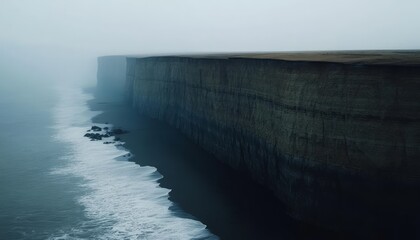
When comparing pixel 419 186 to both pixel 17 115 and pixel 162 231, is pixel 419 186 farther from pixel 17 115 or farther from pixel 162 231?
pixel 17 115

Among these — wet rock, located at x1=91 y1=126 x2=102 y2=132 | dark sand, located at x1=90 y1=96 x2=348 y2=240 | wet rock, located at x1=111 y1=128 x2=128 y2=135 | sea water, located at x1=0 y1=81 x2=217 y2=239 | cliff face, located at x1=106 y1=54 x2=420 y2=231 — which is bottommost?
sea water, located at x1=0 y1=81 x2=217 y2=239

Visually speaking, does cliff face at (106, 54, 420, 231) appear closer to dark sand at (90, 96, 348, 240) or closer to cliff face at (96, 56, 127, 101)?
dark sand at (90, 96, 348, 240)

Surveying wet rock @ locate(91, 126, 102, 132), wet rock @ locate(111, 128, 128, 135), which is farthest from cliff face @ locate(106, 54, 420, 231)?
wet rock @ locate(91, 126, 102, 132)

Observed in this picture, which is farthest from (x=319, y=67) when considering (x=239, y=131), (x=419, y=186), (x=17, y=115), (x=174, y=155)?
(x=17, y=115)

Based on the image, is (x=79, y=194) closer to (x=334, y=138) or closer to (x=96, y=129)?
(x=334, y=138)

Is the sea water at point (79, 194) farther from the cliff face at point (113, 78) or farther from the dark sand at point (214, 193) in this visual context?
the cliff face at point (113, 78)

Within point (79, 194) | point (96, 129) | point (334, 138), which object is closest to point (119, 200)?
point (79, 194)
